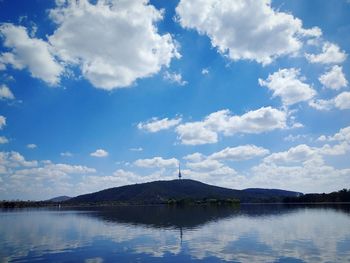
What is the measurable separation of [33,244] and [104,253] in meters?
20.1

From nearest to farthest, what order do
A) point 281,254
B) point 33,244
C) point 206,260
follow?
point 206,260
point 281,254
point 33,244

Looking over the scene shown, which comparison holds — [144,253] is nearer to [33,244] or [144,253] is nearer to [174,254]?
[174,254]

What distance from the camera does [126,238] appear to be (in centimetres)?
7362

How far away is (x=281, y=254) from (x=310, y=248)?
269 inches

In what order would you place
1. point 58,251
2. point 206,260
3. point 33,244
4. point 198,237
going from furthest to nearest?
1. point 198,237
2. point 33,244
3. point 58,251
4. point 206,260

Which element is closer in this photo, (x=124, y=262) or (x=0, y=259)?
(x=124, y=262)

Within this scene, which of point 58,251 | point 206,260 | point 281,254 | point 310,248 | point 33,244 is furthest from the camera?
point 33,244

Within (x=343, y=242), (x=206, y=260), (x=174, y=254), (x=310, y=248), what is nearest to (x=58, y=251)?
(x=174, y=254)

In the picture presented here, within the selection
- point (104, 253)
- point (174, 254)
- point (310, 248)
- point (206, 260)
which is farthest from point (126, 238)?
point (310, 248)

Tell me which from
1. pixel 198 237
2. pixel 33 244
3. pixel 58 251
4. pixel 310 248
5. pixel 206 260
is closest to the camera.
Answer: pixel 206 260

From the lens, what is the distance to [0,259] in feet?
165

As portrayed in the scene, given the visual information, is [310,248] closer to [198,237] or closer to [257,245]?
[257,245]

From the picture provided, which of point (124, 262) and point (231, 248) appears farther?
point (231, 248)

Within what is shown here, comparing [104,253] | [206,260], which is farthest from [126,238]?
[206,260]
